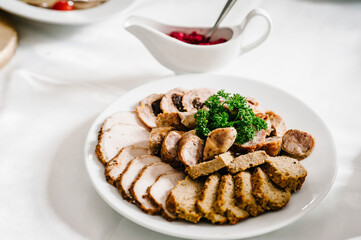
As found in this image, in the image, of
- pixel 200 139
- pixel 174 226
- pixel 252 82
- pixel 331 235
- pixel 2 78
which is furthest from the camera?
pixel 2 78

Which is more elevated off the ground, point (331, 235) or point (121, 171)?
point (331, 235)

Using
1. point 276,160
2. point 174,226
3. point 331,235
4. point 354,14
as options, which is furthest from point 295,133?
point 354,14

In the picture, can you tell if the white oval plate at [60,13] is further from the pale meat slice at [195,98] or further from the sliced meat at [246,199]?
the sliced meat at [246,199]

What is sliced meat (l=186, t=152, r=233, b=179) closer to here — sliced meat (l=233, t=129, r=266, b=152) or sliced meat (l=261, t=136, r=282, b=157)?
sliced meat (l=233, t=129, r=266, b=152)

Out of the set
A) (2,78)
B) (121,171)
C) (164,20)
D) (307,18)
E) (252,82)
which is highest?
(307,18)

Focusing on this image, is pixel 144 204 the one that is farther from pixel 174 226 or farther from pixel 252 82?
pixel 252 82

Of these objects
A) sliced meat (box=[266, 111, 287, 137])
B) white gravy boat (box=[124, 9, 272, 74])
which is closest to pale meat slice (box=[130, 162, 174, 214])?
sliced meat (box=[266, 111, 287, 137])
